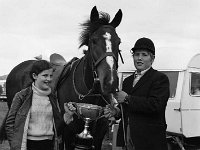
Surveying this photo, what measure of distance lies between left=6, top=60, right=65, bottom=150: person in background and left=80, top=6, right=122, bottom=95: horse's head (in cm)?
62

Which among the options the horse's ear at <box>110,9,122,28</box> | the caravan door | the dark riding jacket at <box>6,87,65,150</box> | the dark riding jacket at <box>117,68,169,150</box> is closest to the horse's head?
the horse's ear at <box>110,9,122,28</box>

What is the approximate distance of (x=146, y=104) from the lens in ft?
10.3

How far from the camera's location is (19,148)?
3.15 metres

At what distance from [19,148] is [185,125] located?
524cm

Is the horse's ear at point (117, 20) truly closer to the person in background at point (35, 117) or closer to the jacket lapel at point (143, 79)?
the jacket lapel at point (143, 79)

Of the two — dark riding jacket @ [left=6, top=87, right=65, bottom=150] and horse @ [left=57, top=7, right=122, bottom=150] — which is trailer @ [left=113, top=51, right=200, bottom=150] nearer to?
horse @ [left=57, top=7, right=122, bottom=150]

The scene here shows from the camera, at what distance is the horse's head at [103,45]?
3533mm

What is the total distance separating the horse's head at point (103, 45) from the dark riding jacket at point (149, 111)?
334 mm

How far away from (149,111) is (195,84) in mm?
5211

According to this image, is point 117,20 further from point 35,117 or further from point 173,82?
point 173,82

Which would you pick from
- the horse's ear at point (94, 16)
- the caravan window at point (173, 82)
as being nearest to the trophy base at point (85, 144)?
the horse's ear at point (94, 16)

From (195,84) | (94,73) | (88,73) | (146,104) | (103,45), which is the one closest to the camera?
(146,104)

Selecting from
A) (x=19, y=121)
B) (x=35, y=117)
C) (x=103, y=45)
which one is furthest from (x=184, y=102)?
(x=19, y=121)

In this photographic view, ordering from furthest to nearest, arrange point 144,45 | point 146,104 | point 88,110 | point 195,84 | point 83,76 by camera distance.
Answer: point 195,84, point 83,76, point 88,110, point 144,45, point 146,104
